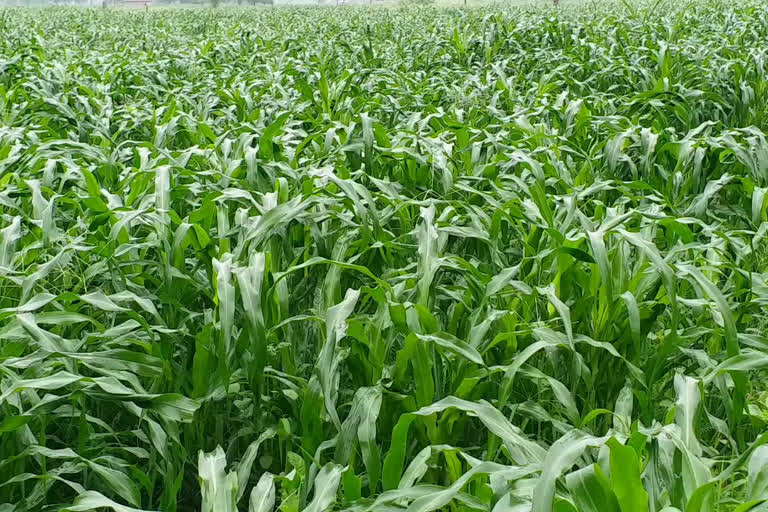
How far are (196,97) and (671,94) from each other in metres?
3.33

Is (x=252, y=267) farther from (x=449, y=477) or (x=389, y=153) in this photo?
(x=389, y=153)

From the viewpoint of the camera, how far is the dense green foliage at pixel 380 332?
1.65 m

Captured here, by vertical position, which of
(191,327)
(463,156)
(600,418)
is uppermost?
(463,156)

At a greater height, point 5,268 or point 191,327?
point 5,268

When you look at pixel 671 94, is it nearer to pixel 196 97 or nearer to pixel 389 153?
pixel 389 153

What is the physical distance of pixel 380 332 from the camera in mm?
2104

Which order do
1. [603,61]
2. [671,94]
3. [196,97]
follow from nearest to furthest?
[671,94] < [196,97] < [603,61]

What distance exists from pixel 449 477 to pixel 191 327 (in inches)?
39.3

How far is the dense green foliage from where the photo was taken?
1.65m

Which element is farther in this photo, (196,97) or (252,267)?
(196,97)

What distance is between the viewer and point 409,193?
3.42m

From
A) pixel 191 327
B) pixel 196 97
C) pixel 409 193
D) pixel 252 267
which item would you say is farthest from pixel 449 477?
pixel 196 97

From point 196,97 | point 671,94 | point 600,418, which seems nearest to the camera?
point 600,418

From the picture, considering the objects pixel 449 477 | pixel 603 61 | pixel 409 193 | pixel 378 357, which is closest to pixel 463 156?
pixel 409 193
